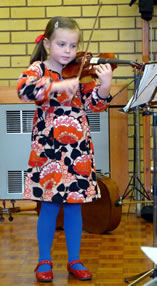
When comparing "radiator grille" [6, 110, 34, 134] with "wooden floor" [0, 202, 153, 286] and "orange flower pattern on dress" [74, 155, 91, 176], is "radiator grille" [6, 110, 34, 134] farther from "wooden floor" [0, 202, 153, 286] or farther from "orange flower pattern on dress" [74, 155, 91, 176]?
"orange flower pattern on dress" [74, 155, 91, 176]

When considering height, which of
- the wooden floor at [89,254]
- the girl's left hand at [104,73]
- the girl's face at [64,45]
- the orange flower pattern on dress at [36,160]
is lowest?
the wooden floor at [89,254]

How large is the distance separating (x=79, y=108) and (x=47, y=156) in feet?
0.77

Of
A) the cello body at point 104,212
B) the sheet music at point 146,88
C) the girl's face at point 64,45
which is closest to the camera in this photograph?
the sheet music at point 146,88

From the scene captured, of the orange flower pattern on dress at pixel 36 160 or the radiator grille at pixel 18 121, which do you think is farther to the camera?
the radiator grille at pixel 18 121

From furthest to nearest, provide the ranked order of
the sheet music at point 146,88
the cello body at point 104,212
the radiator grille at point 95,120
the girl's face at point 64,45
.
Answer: the radiator grille at point 95,120 → the cello body at point 104,212 → the girl's face at point 64,45 → the sheet music at point 146,88

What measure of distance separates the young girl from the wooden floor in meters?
0.08

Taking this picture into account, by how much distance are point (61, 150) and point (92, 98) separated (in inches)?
9.9

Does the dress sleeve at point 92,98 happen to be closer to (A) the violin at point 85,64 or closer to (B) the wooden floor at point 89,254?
(A) the violin at point 85,64

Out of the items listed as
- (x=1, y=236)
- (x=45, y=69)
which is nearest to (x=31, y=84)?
(x=45, y=69)

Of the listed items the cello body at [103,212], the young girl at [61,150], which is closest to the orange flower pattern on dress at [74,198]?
the young girl at [61,150]

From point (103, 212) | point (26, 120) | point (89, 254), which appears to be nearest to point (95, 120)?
point (26, 120)

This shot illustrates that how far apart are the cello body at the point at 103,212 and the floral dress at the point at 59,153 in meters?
0.72

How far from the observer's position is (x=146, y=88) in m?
1.83

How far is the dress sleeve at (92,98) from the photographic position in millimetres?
2074
